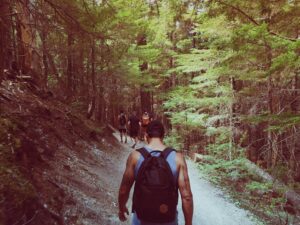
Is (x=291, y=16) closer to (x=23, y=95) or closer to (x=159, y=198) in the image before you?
(x=159, y=198)

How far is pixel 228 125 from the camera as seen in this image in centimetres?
1641

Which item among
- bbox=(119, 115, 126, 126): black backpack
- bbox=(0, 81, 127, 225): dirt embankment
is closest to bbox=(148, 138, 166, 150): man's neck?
bbox=(0, 81, 127, 225): dirt embankment

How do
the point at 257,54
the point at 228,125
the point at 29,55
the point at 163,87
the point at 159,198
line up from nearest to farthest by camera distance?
the point at 159,198 < the point at 257,54 < the point at 29,55 < the point at 228,125 < the point at 163,87

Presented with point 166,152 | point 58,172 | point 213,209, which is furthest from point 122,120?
point 166,152

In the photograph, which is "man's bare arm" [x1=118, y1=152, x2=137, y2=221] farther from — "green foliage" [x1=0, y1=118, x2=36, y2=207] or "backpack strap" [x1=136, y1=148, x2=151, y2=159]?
"green foliage" [x1=0, y1=118, x2=36, y2=207]

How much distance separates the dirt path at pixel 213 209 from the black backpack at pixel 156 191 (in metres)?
5.07

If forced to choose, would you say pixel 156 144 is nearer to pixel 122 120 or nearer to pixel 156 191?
pixel 156 191

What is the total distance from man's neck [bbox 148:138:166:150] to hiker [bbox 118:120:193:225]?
2 cm

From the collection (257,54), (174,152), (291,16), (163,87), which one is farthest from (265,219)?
(163,87)

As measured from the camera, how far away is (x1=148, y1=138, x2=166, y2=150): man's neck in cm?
376

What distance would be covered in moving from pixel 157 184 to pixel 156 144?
0.49m

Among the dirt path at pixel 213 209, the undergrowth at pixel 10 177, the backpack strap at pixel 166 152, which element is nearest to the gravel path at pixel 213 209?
the dirt path at pixel 213 209

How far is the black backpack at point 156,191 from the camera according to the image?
3.47 meters

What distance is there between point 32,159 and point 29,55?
757cm
